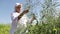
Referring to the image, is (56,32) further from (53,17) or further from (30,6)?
(30,6)

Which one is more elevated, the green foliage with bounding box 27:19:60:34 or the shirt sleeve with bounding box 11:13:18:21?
the green foliage with bounding box 27:19:60:34

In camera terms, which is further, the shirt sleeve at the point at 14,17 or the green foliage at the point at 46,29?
the shirt sleeve at the point at 14,17

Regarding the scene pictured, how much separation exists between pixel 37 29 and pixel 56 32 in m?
0.32

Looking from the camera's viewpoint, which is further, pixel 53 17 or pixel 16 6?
pixel 16 6

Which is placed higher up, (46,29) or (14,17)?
(46,29)

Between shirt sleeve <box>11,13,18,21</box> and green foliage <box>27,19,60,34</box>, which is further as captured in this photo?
shirt sleeve <box>11,13,18,21</box>

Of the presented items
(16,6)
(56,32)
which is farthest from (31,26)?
(16,6)

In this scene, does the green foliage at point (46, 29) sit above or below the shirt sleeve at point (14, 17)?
above

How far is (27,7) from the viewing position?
182 inches

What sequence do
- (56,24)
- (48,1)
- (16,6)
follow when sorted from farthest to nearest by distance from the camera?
1. (16,6)
2. (48,1)
3. (56,24)

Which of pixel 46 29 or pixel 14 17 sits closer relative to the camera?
pixel 46 29

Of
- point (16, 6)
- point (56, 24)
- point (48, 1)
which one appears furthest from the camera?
point (16, 6)

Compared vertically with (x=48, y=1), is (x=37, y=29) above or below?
below

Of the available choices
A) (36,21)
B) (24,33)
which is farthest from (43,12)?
(24,33)
